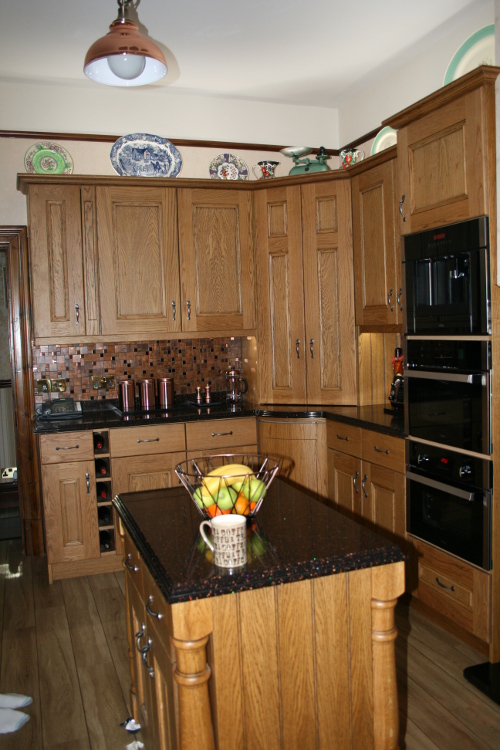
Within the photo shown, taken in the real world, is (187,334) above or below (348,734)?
above

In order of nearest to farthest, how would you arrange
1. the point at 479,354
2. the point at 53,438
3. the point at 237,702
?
the point at 237,702, the point at 479,354, the point at 53,438

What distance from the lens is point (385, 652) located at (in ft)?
5.15

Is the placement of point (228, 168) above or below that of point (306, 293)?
above

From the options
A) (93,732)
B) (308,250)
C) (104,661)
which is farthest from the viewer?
(308,250)

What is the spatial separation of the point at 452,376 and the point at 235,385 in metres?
2.07

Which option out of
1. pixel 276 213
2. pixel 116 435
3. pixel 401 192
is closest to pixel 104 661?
pixel 116 435

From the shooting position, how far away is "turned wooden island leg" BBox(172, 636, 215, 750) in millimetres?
1389

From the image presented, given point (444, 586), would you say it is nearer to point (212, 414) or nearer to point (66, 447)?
point (212, 414)

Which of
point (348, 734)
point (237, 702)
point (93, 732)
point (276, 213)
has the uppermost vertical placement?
point (276, 213)

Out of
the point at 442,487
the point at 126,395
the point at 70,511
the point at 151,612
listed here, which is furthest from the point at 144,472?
the point at 151,612

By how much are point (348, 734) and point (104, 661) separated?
1.57 m

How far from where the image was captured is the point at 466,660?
2703 mm

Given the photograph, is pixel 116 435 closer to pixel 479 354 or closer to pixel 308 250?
pixel 308 250

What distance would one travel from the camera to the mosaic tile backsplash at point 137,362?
429 centimetres
